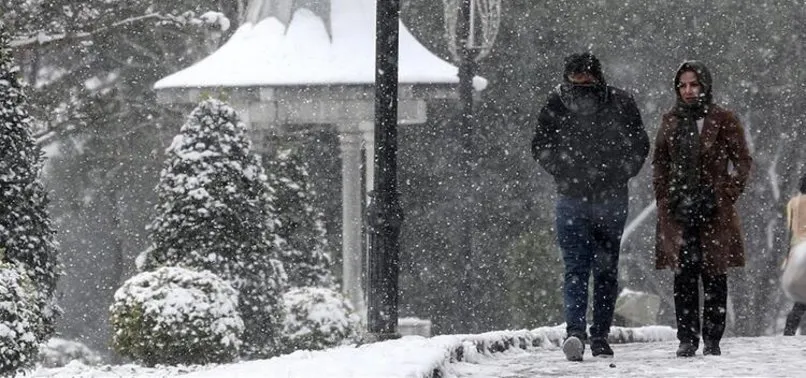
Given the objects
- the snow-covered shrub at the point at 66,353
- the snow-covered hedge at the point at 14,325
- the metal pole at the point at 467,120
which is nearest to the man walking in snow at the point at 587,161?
the snow-covered hedge at the point at 14,325

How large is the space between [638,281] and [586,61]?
2483cm

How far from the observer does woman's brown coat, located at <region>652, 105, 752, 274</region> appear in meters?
9.08

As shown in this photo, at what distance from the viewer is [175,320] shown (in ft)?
42.6

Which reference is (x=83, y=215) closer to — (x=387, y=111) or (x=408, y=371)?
(x=387, y=111)

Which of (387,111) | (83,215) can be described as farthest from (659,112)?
(387,111)

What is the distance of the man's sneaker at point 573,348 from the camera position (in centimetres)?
925

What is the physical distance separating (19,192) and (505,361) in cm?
457

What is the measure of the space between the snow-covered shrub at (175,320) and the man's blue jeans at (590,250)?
4406 mm

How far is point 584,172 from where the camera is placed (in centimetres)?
917

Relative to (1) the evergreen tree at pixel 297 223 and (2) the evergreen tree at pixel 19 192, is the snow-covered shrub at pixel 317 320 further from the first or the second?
(2) the evergreen tree at pixel 19 192

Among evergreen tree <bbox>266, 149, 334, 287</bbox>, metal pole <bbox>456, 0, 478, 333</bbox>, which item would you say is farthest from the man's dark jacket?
metal pole <bbox>456, 0, 478, 333</bbox>

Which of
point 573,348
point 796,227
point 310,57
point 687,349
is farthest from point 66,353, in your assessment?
point 687,349

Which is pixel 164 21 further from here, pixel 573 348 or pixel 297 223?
pixel 573 348

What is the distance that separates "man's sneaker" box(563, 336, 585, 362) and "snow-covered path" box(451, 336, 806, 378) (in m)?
0.05
